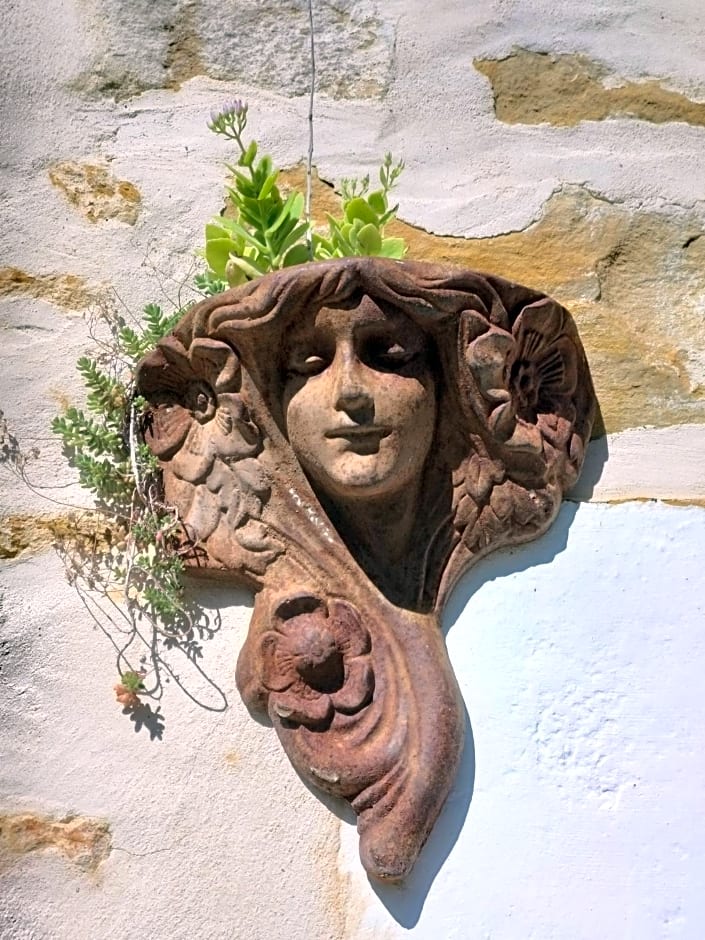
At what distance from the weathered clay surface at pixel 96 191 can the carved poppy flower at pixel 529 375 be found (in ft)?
2.09

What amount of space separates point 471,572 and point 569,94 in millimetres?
Result: 844

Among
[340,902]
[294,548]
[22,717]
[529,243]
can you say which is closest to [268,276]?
[294,548]

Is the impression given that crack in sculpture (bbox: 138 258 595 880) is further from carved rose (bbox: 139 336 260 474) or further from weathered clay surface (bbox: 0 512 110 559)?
weathered clay surface (bbox: 0 512 110 559)

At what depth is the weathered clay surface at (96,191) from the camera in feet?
4.88

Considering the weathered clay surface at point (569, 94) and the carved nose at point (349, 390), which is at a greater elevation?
the weathered clay surface at point (569, 94)

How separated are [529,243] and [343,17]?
53 centimetres

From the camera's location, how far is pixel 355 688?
117 centimetres

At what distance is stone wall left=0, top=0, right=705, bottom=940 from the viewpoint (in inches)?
45.7

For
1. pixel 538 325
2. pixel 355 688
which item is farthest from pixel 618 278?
pixel 355 688

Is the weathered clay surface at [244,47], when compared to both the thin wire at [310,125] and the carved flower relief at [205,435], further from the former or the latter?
the carved flower relief at [205,435]

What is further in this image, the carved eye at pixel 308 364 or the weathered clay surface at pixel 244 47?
the weathered clay surface at pixel 244 47

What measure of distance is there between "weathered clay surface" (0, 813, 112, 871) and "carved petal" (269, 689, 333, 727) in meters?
0.27

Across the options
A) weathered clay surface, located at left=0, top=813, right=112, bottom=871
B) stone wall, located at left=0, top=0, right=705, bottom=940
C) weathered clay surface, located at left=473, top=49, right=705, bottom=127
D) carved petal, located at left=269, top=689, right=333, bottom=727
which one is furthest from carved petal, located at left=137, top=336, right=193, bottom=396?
weathered clay surface, located at left=473, top=49, right=705, bottom=127

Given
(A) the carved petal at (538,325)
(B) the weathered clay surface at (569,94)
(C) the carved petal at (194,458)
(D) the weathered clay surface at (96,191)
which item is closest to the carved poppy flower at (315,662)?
(C) the carved petal at (194,458)
